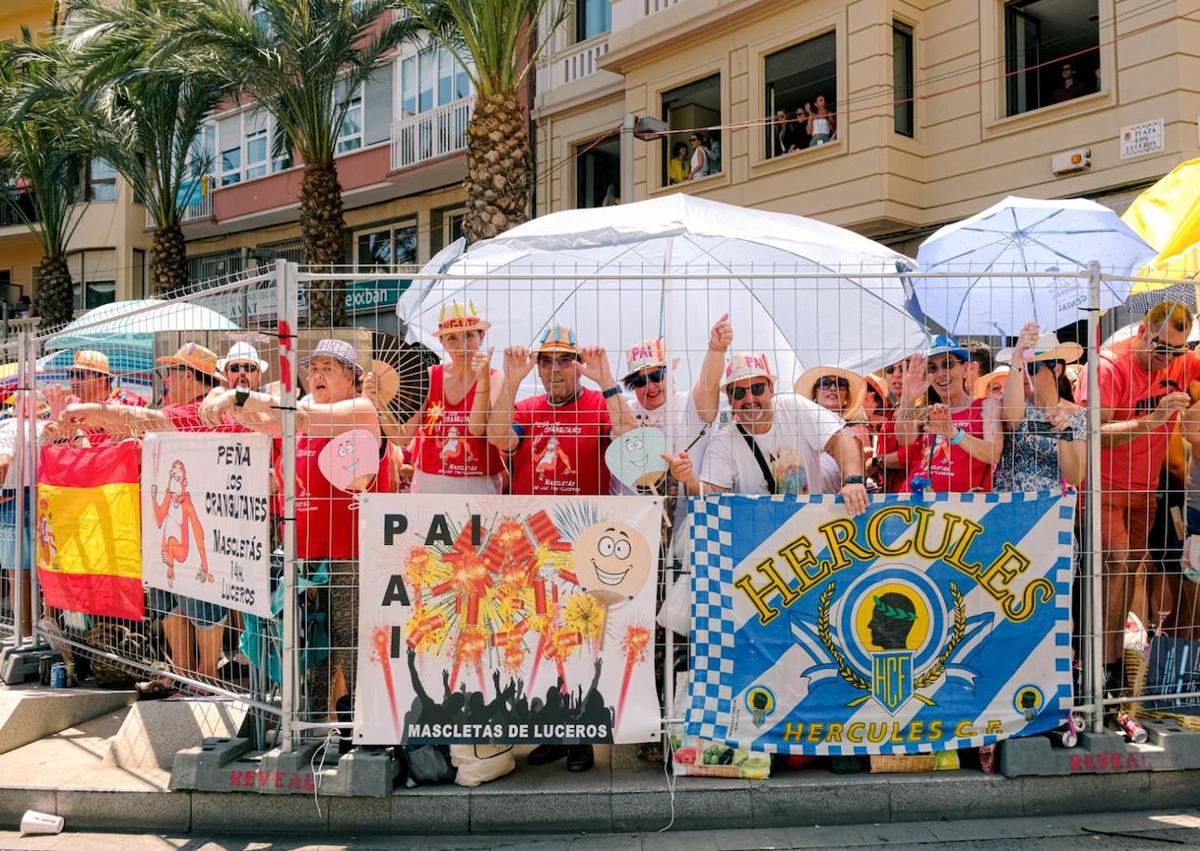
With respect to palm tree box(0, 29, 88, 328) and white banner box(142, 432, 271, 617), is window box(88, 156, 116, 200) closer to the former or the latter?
palm tree box(0, 29, 88, 328)

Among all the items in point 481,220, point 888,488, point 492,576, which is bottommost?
point 492,576

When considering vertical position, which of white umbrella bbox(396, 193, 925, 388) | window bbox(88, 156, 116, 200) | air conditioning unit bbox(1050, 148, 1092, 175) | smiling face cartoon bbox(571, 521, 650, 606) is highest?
window bbox(88, 156, 116, 200)

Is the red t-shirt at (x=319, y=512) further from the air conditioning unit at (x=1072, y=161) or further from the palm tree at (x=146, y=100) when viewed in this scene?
the palm tree at (x=146, y=100)

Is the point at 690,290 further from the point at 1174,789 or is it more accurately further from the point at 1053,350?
the point at 1174,789

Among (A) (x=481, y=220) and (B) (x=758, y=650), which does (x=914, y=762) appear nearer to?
(B) (x=758, y=650)

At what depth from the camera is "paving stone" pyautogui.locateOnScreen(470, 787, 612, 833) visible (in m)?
4.55

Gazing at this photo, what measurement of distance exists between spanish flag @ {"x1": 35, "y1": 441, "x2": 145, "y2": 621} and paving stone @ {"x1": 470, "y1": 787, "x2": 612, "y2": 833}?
2530 millimetres

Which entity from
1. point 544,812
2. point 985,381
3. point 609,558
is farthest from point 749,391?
point 544,812

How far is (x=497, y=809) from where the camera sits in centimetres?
456

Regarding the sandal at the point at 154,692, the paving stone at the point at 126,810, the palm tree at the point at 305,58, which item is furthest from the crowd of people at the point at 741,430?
the palm tree at the point at 305,58

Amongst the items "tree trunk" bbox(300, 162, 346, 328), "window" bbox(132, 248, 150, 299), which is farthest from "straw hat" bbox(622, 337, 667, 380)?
"window" bbox(132, 248, 150, 299)

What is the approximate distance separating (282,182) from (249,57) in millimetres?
8934

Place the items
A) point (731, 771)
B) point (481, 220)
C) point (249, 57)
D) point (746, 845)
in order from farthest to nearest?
1. point (249, 57)
2. point (481, 220)
3. point (731, 771)
4. point (746, 845)

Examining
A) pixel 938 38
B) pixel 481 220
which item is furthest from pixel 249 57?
pixel 938 38
